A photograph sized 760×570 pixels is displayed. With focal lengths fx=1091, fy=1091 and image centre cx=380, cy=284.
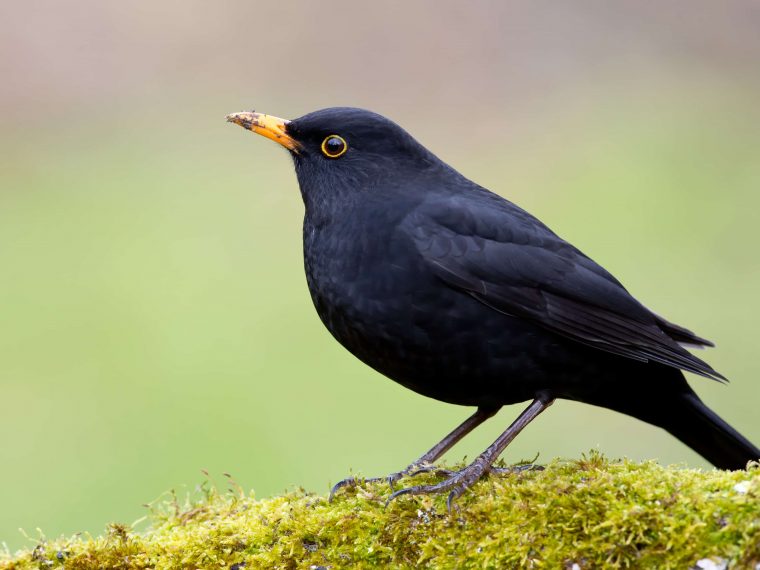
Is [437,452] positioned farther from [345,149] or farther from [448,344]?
[345,149]

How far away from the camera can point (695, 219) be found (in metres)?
10.5

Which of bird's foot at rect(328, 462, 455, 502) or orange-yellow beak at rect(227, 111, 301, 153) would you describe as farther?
orange-yellow beak at rect(227, 111, 301, 153)

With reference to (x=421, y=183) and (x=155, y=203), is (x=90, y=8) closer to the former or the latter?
(x=155, y=203)

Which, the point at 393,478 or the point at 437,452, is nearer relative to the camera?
the point at 393,478

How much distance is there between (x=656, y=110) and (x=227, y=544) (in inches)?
395

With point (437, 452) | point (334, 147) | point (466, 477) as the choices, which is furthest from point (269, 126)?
point (466, 477)

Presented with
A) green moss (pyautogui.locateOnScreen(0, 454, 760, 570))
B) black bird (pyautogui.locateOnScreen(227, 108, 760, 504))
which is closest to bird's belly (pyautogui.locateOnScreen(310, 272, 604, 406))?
black bird (pyautogui.locateOnScreen(227, 108, 760, 504))

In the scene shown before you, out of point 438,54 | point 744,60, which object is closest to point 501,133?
point 438,54

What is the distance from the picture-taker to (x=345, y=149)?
182 inches

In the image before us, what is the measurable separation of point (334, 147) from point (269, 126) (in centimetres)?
30

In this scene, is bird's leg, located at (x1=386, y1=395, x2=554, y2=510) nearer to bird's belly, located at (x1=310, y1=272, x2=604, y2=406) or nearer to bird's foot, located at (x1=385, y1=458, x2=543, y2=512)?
bird's foot, located at (x1=385, y1=458, x2=543, y2=512)

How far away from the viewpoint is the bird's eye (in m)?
4.62

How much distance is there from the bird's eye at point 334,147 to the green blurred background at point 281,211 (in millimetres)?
2947

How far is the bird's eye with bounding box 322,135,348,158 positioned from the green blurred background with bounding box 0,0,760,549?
295 cm
